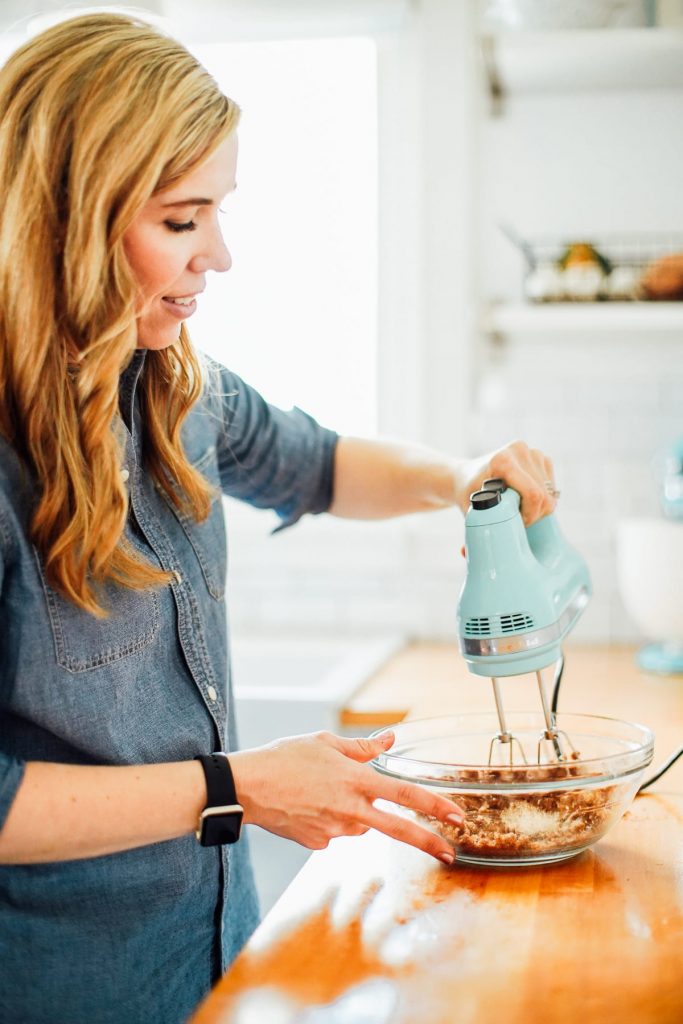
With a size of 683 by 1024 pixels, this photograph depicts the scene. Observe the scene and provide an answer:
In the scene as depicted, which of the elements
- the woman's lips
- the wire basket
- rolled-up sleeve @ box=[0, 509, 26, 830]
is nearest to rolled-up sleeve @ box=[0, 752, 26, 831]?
rolled-up sleeve @ box=[0, 509, 26, 830]

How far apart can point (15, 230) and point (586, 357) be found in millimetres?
1641

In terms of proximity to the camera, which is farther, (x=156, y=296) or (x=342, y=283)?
(x=342, y=283)

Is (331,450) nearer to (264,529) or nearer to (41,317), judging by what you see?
(41,317)

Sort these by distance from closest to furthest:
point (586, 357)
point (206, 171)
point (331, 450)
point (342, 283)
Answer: point (206, 171), point (331, 450), point (586, 357), point (342, 283)

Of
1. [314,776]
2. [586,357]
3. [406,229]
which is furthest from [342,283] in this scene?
[314,776]

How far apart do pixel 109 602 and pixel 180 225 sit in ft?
1.29

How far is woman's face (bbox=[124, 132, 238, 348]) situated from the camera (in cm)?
115

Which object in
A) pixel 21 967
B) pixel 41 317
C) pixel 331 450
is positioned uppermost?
pixel 41 317

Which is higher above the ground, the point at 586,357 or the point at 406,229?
the point at 406,229

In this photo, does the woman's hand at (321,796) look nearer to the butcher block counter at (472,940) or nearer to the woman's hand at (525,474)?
the butcher block counter at (472,940)

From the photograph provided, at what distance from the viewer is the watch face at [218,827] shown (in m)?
1.04

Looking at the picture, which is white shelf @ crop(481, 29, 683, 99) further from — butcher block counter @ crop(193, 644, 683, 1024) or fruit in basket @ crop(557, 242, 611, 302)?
butcher block counter @ crop(193, 644, 683, 1024)

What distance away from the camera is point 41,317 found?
110 cm

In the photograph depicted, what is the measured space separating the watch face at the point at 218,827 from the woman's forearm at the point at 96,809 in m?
0.01
